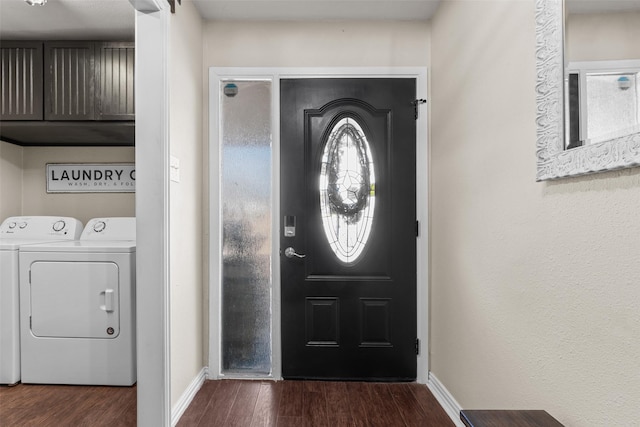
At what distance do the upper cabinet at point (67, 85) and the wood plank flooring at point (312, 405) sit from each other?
196 centimetres

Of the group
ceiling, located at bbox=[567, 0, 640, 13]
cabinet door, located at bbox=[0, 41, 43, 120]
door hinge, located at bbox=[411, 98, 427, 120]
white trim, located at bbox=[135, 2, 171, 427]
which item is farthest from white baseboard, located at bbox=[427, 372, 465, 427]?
cabinet door, located at bbox=[0, 41, 43, 120]

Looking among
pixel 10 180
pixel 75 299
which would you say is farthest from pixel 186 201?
pixel 10 180

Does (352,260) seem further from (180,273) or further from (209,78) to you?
(209,78)

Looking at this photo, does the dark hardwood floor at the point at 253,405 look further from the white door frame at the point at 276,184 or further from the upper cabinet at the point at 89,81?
the upper cabinet at the point at 89,81

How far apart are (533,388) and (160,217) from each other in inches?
69.9

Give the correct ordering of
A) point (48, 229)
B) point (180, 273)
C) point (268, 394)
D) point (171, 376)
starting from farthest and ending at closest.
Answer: point (48, 229) < point (268, 394) < point (180, 273) < point (171, 376)

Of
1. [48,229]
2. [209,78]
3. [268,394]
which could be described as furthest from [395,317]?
[48,229]

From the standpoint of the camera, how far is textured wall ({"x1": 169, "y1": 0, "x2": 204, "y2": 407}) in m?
2.05

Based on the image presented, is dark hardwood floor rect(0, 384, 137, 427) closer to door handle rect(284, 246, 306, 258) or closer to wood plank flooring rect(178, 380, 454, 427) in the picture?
wood plank flooring rect(178, 380, 454, 427)

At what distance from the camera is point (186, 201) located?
2.27m

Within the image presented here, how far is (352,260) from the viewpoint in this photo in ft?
8.55

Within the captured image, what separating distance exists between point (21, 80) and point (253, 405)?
2.78m

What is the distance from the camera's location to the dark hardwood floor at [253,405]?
209cm

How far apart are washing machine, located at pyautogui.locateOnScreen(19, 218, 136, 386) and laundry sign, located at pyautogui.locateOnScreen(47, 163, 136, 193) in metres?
0.74
